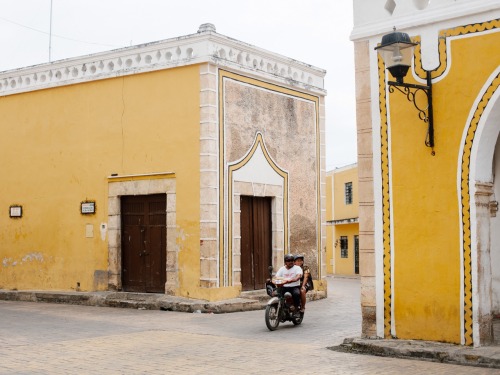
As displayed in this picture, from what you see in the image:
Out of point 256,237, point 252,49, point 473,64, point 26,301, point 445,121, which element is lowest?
point 26,301

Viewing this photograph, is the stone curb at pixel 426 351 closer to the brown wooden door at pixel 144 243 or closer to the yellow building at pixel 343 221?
the brown wooden door at pixel 144 243

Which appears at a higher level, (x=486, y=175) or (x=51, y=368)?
(x=486, y=175)

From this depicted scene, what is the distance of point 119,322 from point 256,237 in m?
4.35

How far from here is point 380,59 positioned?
27.9ft

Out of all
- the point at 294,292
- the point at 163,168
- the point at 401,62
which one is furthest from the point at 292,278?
the point at 401,62

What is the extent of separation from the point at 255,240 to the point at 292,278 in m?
3.85

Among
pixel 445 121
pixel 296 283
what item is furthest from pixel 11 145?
pixel 445 121

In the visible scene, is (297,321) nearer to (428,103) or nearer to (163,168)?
(428,103)

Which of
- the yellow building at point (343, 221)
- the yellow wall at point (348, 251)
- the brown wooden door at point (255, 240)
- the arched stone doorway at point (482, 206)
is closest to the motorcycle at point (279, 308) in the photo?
the arched stone doorway at point (482, 206)

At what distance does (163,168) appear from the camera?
13.7 meters

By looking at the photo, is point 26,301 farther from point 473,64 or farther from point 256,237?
point 473,64

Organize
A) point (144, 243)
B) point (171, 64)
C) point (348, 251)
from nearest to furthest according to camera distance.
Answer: point (171, 64) < point (144, 243) < point (348, 251)

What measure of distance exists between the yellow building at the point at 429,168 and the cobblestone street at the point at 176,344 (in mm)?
745

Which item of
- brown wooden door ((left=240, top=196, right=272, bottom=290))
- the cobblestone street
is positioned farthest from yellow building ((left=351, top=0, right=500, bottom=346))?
brown wooden door ((left=240, top=196, right=272, bottom=290))
